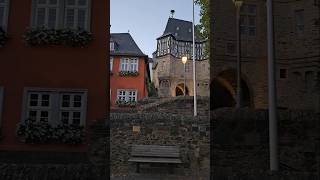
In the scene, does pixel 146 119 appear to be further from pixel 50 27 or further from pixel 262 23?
pixel 262 23

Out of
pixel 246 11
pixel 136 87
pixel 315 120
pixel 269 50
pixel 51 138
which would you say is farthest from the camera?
pixel 136 87

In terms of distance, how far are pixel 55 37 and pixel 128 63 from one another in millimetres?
2157

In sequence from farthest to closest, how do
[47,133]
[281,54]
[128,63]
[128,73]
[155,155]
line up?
[128,63]
[128,73]
[155,155]
[47,133]
[281,54]

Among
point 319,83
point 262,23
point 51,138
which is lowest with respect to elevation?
point 51,138

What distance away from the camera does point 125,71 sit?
9680 mm

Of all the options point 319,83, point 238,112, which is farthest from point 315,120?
point 238,112

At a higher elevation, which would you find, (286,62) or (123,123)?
(286,62)

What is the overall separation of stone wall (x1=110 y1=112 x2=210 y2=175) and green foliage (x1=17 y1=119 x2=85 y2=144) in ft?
4.59

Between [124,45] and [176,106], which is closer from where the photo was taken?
[124,45]

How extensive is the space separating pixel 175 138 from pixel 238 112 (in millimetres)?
2957

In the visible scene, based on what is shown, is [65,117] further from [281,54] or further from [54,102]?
[281,54]

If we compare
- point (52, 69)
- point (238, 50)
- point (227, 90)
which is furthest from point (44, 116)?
point (238, 50)

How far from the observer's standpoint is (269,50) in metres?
6.04

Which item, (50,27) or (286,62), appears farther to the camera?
(50,27)
